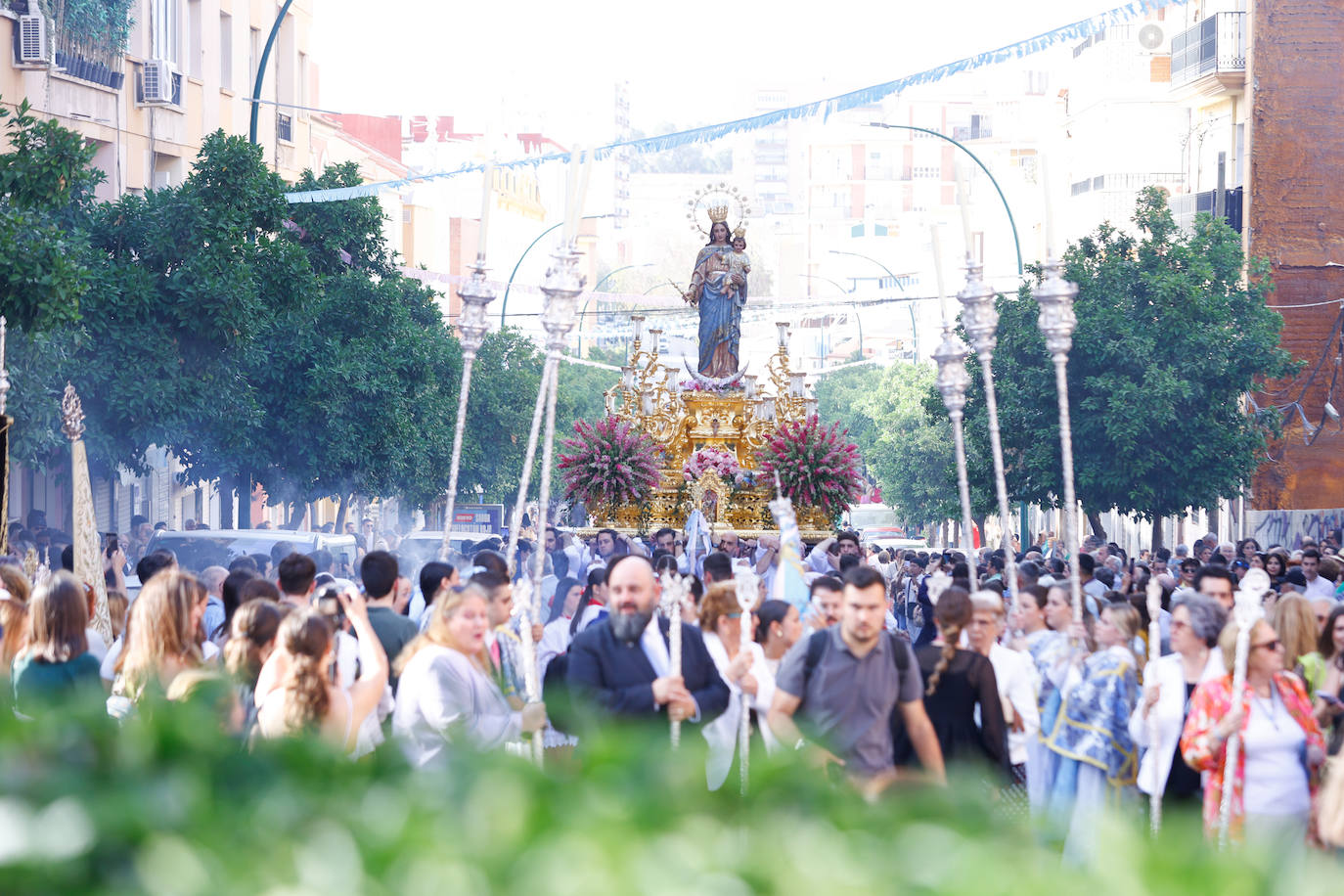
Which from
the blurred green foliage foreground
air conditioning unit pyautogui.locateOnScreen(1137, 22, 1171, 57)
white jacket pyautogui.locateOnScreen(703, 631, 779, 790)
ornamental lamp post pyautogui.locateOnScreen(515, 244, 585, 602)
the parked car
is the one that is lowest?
the parked car

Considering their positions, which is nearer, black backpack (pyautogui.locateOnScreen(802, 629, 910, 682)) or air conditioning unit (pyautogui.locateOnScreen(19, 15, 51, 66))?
black backpack (pyautogui.locateOnScreen(802, 629, 910, 682))

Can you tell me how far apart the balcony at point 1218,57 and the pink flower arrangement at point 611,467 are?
19178 mm

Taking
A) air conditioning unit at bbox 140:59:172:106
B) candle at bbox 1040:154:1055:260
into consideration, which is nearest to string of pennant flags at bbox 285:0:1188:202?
candle at bbox 1040:154:1055:260

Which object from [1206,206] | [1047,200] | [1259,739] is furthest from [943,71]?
[1206,206]

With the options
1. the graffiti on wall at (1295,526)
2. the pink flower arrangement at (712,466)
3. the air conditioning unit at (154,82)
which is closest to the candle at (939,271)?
the pink flower arrangement at (712,466)

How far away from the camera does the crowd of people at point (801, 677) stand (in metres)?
6.58

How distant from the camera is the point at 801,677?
6.90 m

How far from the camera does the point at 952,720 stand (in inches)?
298

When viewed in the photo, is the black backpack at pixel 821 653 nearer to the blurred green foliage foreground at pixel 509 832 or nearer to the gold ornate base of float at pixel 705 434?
the blurred green foliage foreground at pixel 509 832

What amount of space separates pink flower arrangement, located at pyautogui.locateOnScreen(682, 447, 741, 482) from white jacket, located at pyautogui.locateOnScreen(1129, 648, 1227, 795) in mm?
14374

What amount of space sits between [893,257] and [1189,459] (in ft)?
248

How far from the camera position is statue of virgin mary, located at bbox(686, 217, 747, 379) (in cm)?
2281

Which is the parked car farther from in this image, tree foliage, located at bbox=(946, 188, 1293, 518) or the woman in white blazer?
the woman in white blazer

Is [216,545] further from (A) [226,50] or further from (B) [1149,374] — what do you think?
(A) [226,50]
